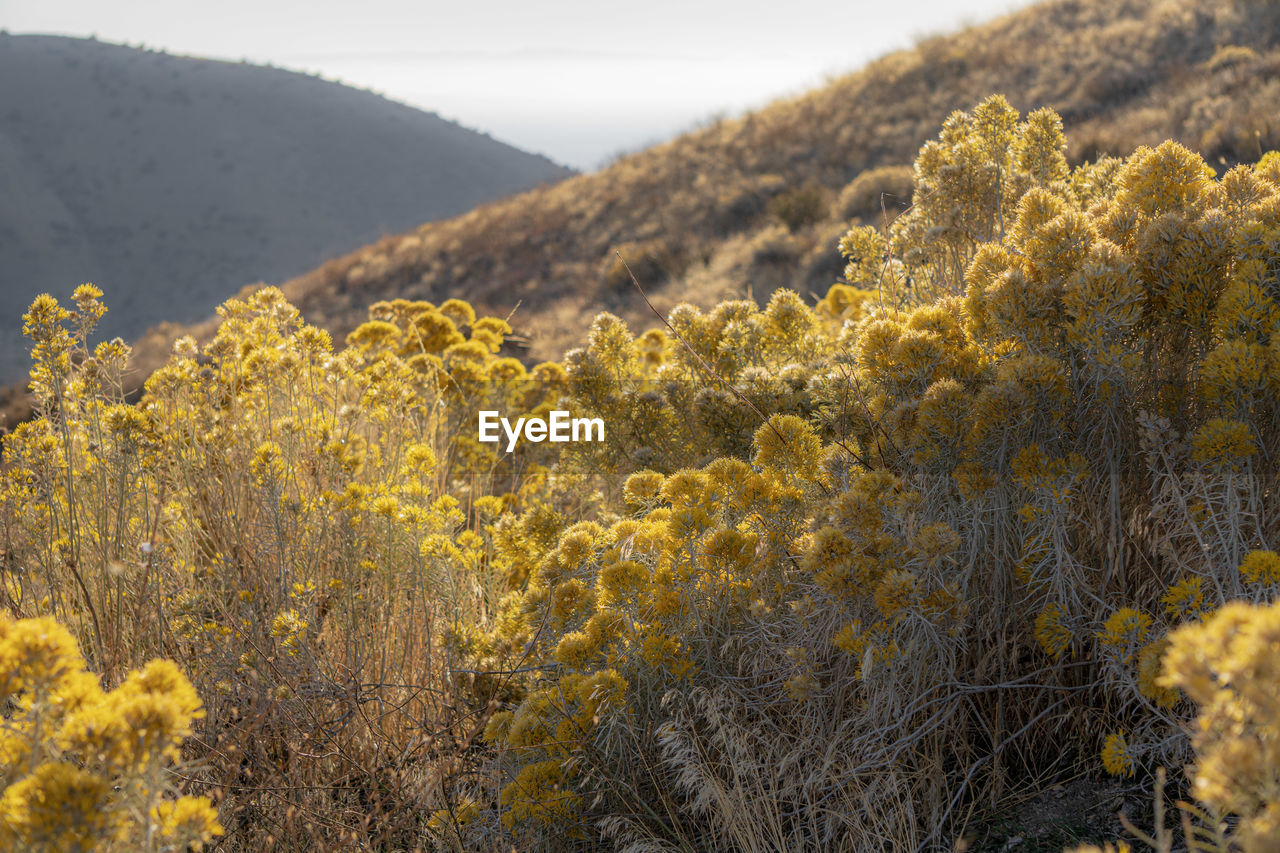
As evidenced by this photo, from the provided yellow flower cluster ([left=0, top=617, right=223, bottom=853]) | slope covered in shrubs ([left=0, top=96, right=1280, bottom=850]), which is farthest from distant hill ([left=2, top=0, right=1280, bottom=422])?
yellow flower cluster ([left=0, top=617, right=223, bottom=853])

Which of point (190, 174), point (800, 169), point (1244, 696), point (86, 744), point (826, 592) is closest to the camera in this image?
point (1244, 696)

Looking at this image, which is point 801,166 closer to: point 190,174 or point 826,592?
point 826,592

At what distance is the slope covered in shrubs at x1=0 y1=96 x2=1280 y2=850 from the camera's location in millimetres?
1763

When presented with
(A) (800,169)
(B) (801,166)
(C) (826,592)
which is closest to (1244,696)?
(C) (826,592)

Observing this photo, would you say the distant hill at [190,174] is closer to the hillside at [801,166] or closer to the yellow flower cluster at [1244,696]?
the hillside at [801,166]

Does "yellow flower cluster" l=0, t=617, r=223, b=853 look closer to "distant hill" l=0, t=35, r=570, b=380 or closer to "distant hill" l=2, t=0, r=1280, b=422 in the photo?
"distant hill" l=2, t=0, r=1280, b=422

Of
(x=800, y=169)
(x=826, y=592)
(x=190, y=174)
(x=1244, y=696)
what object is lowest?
(x=826, y=592)

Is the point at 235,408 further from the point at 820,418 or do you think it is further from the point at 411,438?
the point at 820,418

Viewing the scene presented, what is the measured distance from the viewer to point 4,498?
294 cm

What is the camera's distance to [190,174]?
2060 inches

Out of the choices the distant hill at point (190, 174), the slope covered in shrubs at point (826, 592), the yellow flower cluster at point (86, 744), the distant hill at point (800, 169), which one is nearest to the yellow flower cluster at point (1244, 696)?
the slope covered in shrubs at point (826, 592)

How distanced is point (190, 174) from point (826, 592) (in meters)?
61.4

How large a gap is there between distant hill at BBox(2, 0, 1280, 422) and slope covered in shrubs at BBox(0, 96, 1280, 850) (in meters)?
7.36

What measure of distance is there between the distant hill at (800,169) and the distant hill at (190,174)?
22523 millimetres
